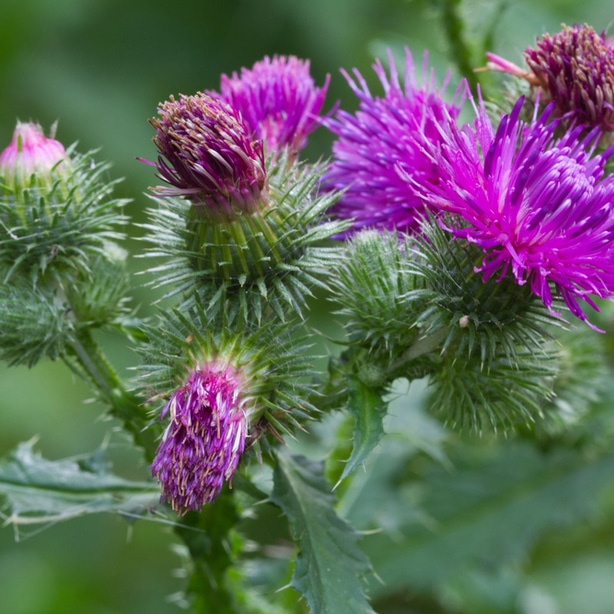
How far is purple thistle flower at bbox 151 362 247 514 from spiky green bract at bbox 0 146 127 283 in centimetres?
91

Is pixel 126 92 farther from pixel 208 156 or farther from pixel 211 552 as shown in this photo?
pixel 211 552

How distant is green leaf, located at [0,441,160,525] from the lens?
3.53m

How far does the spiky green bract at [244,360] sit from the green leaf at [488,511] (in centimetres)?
195

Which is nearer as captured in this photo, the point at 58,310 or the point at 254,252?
the point at 254,252

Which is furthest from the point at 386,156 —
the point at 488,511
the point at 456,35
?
the point at 488,511

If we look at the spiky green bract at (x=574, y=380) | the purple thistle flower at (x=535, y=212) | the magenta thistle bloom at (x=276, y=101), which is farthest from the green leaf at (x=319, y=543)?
the magenta thistle bloom at (x=276, y=101)

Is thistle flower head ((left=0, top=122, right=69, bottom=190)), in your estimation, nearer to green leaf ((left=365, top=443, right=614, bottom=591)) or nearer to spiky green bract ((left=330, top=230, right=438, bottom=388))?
spiky green bract ((left=330, top=230, right=438, bottom=388))

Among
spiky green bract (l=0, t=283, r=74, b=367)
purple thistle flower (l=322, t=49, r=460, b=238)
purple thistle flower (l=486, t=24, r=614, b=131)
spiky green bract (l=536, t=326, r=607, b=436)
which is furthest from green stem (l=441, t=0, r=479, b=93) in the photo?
spiky green bract (l=0, t=283, r=74, b=367)

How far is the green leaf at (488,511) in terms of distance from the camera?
4.82m

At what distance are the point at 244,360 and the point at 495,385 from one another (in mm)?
973

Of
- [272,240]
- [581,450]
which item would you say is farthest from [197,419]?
[581,450]

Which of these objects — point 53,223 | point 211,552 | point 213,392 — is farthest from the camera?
point 211,552

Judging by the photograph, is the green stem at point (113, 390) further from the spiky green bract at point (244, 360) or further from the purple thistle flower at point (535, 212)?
the purple thistle flower at point (535, 212)

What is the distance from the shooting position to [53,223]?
3.45 m
